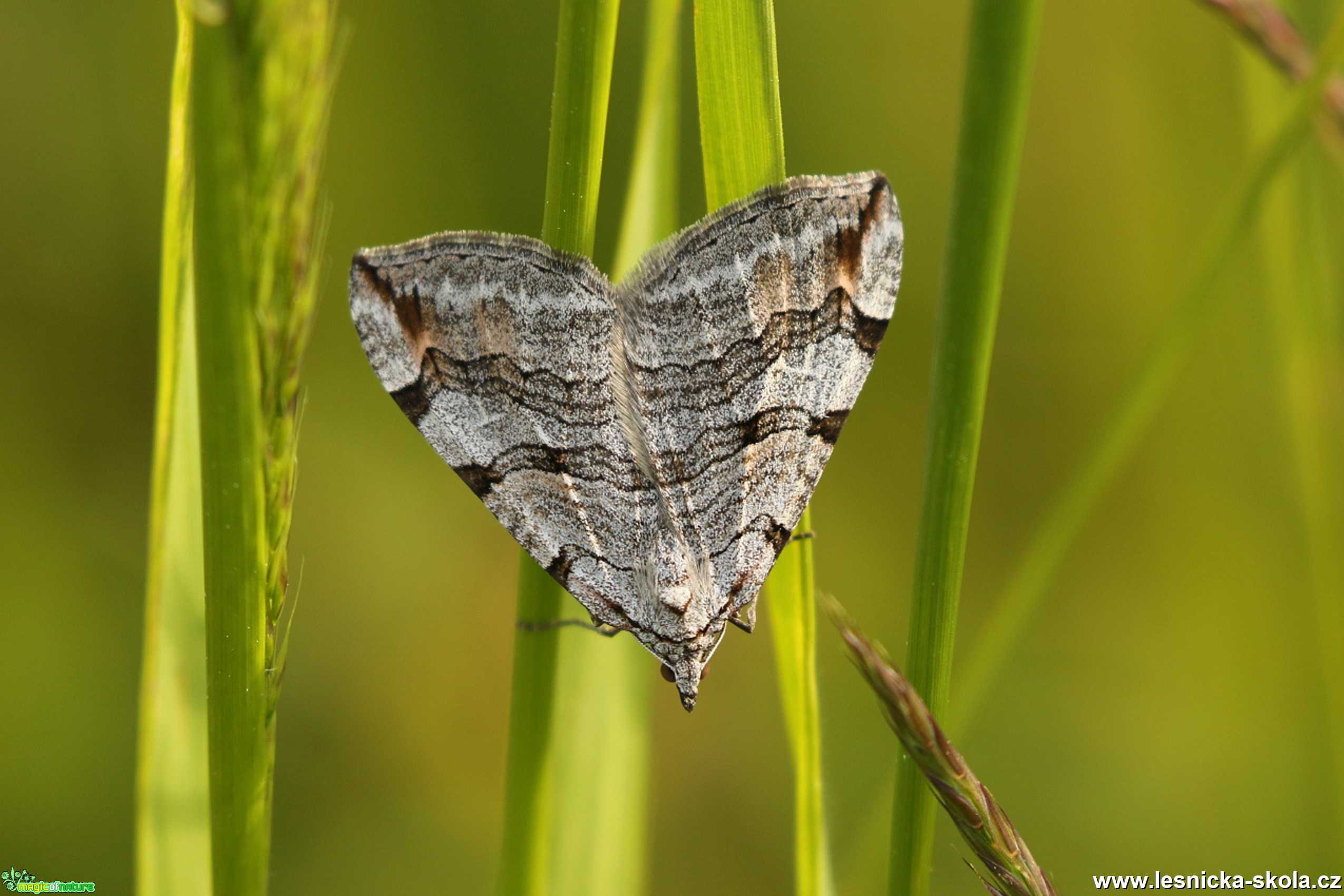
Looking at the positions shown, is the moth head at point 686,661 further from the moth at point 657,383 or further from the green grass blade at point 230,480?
the green grass blade at point 230,480

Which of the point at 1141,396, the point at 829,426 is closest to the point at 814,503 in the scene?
the point at 829,426

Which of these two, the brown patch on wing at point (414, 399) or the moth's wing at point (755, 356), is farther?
the brown patch on wing at point (414, 399)

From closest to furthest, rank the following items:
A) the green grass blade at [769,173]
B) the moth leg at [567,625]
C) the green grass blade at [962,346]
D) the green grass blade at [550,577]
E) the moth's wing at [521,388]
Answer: the green grass blade at [962,346], the green grass blade at [550,577], the green grass blade at [769,173], the moth leg at [567,625], the moth's wing at [521,388]

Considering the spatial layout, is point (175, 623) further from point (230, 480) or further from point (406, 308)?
point (406, 308)

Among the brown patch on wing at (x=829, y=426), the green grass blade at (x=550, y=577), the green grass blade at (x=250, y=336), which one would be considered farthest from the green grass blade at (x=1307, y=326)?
the green grass blade at (x=250, y=336)

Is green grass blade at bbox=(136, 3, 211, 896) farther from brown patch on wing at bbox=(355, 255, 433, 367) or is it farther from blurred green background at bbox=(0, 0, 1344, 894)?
blurred green background at bbox=(0, 0, 1344, 894)
